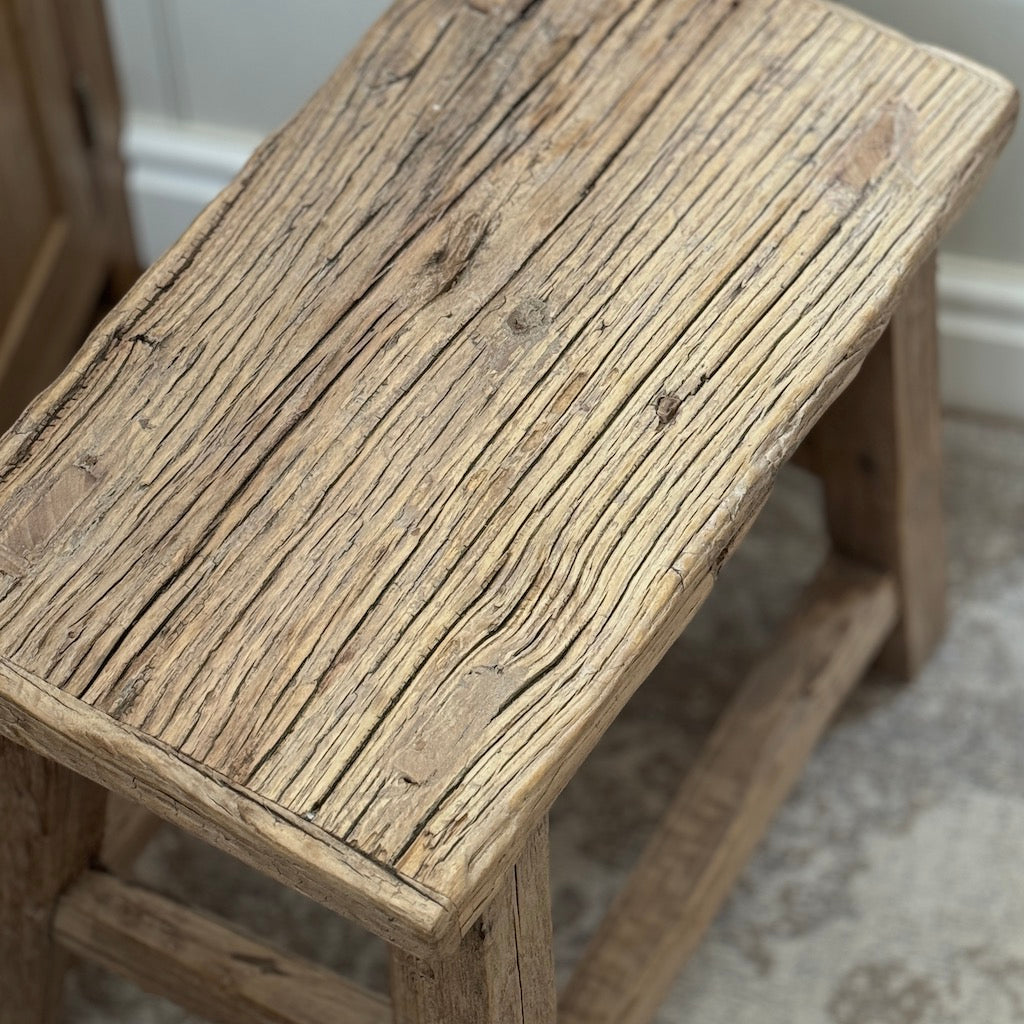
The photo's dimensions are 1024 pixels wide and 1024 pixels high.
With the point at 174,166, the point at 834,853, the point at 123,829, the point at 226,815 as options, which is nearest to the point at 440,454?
the point at 226,815

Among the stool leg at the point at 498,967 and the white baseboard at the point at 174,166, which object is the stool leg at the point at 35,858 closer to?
the stool leg at the point at 498,967

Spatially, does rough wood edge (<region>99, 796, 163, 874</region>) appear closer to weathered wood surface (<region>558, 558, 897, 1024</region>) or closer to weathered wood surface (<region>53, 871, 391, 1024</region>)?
weathered wood surface (<region>53, 871, 391, 1024</region>)

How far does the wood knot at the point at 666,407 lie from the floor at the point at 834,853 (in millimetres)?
587

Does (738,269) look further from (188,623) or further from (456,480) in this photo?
(188,623)

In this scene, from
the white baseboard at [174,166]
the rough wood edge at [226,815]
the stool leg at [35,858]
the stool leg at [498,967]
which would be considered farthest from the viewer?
the white baseboard at [174,166]

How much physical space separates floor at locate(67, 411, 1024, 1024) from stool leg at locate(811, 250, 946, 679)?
82 mm

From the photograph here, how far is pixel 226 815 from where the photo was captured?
2.26ft

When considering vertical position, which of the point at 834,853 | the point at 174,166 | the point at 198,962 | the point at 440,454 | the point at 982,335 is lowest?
the point at 198,962

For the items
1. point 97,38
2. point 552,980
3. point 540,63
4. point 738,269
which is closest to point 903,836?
point 552,980

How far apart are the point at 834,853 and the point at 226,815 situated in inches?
29.0

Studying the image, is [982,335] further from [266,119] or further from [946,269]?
[266,119]

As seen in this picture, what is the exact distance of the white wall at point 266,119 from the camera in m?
1.43

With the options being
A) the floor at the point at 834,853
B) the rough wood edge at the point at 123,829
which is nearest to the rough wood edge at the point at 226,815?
the rough wood edge at the point at 123,829

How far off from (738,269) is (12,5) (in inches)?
35.4
